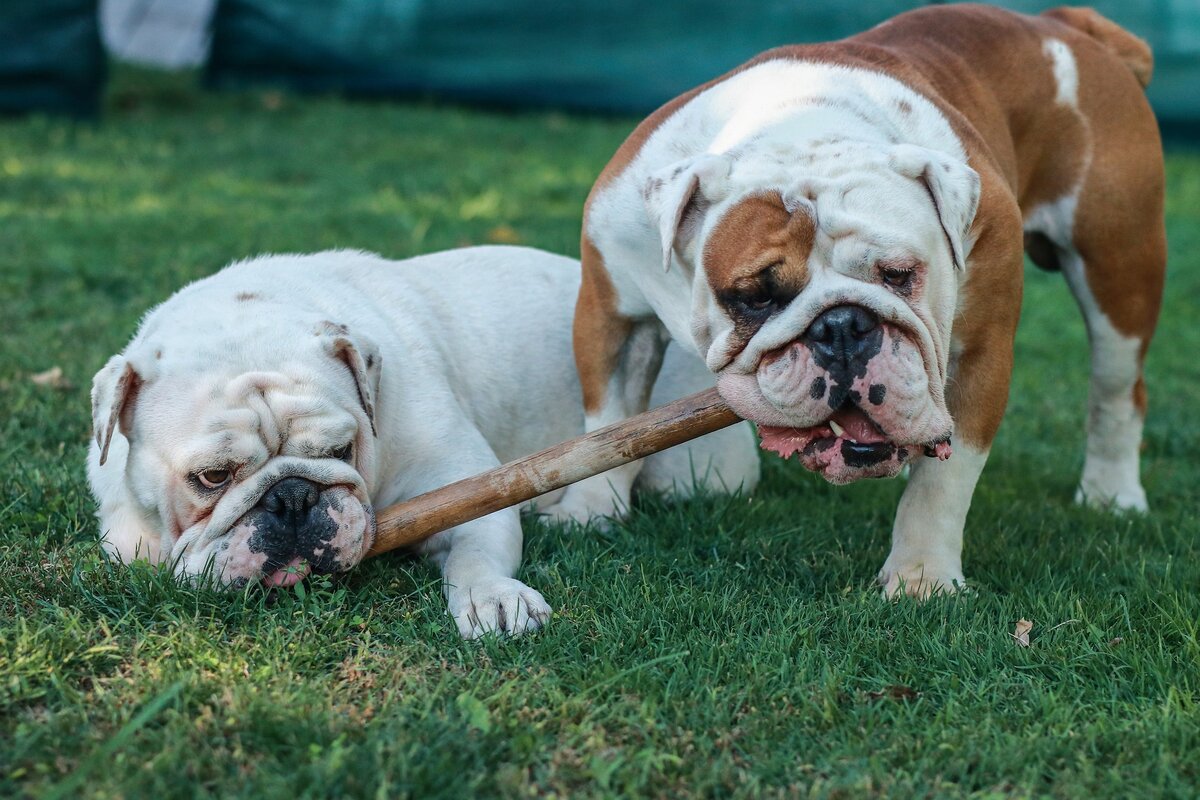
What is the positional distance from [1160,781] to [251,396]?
2.46 m

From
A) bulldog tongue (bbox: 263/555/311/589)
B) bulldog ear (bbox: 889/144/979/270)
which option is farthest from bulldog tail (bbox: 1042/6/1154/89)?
bulldog tongue (bbox: 263/555/311/589)

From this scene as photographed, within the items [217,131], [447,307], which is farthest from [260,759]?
[217,131]

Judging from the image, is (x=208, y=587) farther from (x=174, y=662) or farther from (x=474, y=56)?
(x=474, y=56)

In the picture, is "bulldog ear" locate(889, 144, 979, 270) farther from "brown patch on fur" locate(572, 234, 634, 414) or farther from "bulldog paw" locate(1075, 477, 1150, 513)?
"bulldog paw" locate(1075, 477, 1150, 513)

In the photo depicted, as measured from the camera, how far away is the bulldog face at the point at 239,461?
3500 mm

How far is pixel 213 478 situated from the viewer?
11.7ft

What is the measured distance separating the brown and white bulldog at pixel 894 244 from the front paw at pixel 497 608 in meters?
0.78

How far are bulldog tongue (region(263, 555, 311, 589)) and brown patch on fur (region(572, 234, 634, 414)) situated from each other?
4.30 feet

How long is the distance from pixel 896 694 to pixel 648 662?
0.61 meters

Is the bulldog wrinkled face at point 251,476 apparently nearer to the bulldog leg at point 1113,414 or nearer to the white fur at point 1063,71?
the white fur at point 1063,71

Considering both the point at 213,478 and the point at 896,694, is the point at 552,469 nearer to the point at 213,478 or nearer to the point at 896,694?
the point at 213,478

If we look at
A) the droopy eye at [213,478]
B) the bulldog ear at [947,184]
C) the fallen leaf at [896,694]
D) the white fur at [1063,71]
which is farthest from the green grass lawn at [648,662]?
the white fur at [1063,71]

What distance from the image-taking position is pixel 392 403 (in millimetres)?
4148

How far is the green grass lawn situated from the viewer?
9.04ft
